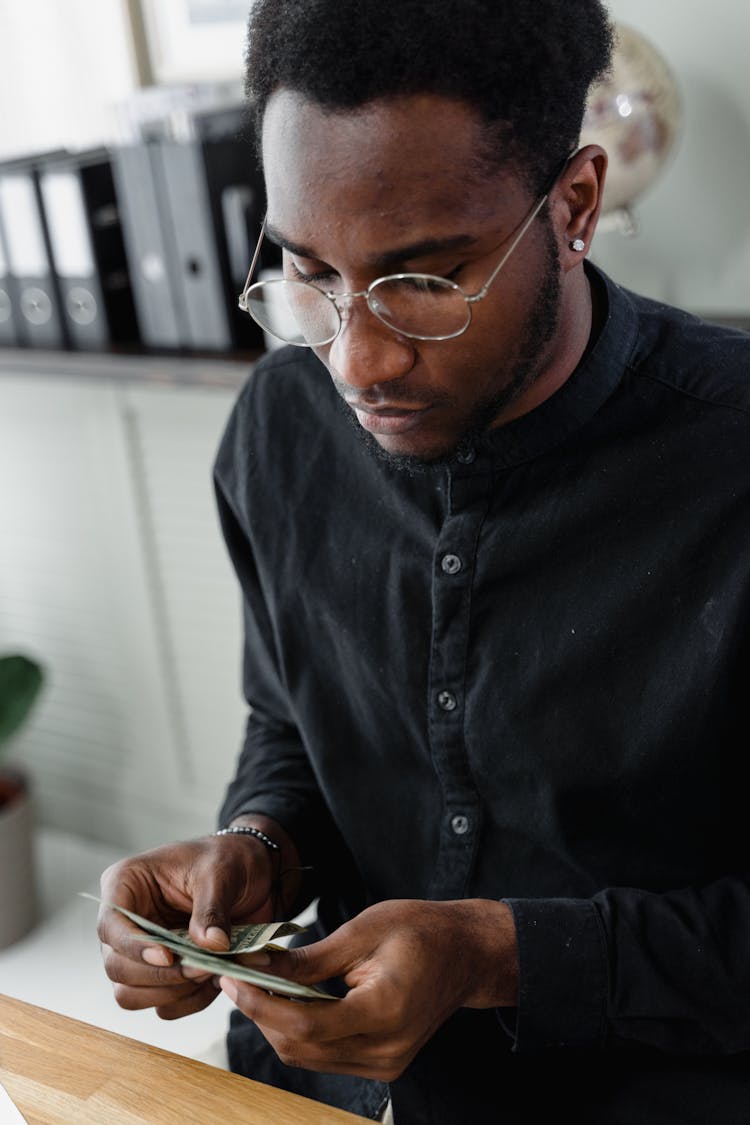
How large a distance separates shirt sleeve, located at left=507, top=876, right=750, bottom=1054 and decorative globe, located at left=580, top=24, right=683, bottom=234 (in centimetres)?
79

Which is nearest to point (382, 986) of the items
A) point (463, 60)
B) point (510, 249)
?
point (510, 249)

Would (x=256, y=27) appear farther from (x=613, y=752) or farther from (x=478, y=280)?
(x=613, y=752)

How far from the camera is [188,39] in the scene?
2.10 metres

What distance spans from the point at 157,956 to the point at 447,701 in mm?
310

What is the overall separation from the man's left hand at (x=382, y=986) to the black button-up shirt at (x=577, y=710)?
0.15 feet

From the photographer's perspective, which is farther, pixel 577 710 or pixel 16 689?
pixel 16 689

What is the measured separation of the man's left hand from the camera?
857 millimetres

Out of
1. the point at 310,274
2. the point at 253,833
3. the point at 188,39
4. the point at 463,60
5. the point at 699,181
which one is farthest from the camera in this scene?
the point at 188,39

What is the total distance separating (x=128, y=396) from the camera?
2232mm

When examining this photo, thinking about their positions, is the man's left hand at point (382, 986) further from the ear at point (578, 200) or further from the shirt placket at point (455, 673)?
the ear at point (578, 200)

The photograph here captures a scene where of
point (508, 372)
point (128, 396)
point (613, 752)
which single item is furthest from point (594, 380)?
point (128, 396)

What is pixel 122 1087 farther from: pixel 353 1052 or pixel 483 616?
pixel 483 616

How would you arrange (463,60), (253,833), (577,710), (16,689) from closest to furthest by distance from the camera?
(463,60)
(577,710)
(253,833)
(16,689)

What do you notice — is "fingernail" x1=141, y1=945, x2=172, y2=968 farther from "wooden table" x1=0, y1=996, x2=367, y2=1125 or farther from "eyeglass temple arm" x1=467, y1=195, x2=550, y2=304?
"eyeglass temple arm" x1=467, y1=195, x2=550, y2=304
